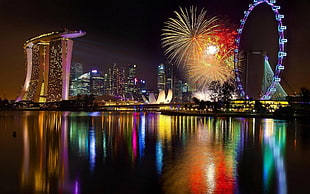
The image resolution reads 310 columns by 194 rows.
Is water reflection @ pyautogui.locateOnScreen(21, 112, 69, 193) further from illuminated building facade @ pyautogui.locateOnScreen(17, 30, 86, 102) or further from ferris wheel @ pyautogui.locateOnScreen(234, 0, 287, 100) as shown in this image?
illuminated building facade @ pyautogui.locateOnScreen(17, 30, 86, 102)

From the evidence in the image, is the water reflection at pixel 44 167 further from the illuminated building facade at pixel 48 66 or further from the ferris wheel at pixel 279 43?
the illuminated building facade at pixel 48 66

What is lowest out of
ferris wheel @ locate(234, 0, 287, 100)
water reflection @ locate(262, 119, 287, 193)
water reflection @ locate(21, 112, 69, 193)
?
water reflection @ locate(262, 119, 287, 193)

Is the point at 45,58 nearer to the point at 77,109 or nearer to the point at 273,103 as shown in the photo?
Answer: the point at 77,109

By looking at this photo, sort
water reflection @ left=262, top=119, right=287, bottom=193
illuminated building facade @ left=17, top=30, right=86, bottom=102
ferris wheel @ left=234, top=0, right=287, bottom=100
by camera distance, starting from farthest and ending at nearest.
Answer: illuminated building facade @ left=17, top=30, right=86, bottom=102
ferris wheel @ left=234, top=0, right=287, bottom=100
water reflection @ left=262, top=119, right=287, bottom=193

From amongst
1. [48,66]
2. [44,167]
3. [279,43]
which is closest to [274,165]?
[44,167]

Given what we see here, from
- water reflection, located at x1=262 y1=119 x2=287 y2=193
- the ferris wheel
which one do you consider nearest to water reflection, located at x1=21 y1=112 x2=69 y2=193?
water reflection, located at x1=262 y1=119 x2=287 y2=193

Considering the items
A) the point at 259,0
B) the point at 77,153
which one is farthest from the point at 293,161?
the point at 259,0

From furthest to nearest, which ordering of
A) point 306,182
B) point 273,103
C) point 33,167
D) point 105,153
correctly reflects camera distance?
point 273,103, point 105,153, point 33,167, point 306,182

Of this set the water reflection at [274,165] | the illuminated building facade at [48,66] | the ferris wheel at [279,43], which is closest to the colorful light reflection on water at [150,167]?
the water reflection at [274,165]
